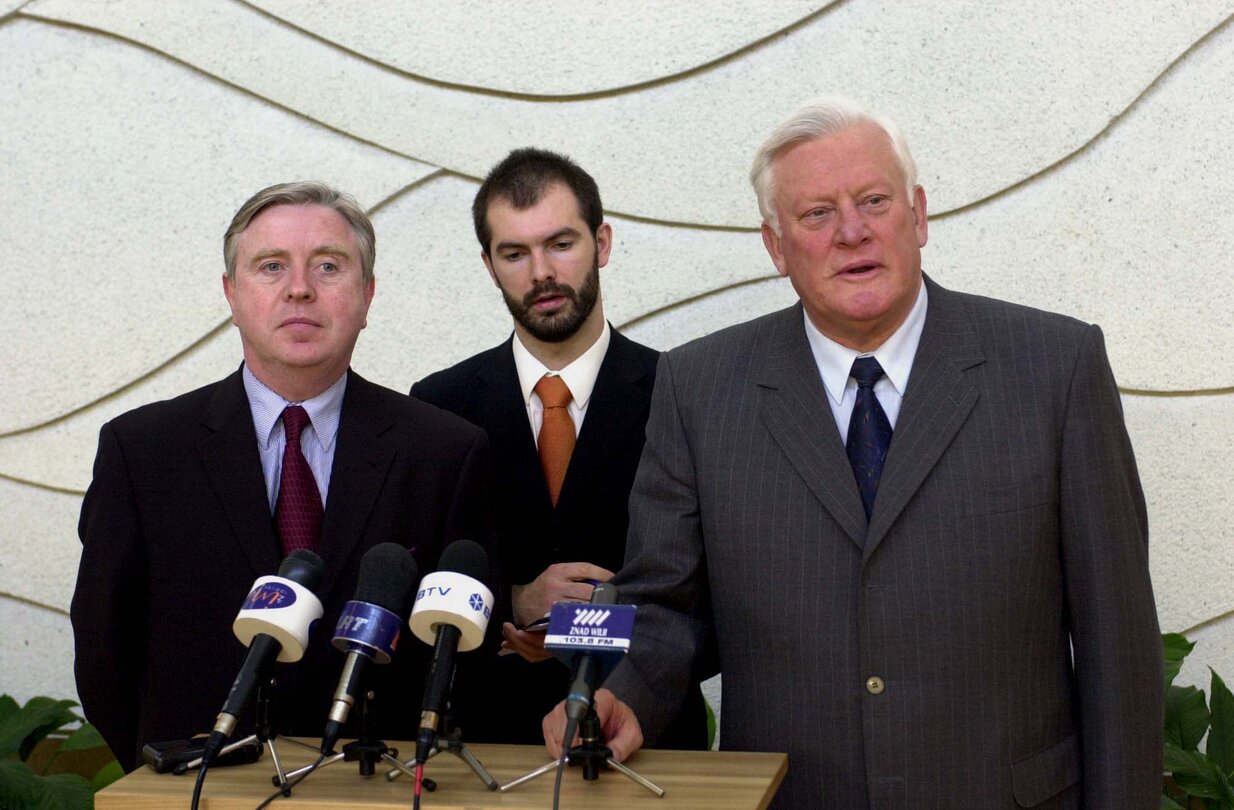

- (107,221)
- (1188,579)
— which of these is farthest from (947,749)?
(107,221)

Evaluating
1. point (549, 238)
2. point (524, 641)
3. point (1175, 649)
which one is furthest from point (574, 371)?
point (1175, 649)

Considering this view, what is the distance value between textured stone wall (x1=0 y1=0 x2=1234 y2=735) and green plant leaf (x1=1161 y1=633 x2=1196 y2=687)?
24 cm

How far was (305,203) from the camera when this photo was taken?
252cm

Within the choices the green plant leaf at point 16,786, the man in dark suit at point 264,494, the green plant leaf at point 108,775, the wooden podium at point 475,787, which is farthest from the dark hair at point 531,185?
the green plant leaf at point 16,786

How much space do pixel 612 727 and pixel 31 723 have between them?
106 inches

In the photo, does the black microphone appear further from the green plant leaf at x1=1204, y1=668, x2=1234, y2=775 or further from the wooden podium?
the green plant leaf at x1=1204, y1=668, x2=1234, y2=775

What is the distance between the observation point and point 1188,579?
152 inches

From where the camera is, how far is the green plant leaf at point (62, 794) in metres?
3.66

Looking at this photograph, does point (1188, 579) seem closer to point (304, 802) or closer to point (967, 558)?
point (967, 558)

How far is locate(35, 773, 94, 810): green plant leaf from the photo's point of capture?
12.0 feet

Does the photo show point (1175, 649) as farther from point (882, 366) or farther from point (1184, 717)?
point (882, 366)

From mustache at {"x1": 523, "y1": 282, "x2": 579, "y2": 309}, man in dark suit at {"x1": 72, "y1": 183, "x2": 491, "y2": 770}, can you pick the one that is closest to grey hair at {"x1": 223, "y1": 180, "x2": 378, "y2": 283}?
man in dark suit at {"x1": 72, "y1": 183, "x2": 491, "y2": 770}

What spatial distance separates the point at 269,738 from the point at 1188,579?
Result: 295cm

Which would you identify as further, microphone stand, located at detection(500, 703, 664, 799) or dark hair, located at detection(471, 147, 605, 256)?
dark hair, located at detection(471, 147, 605, 256)
